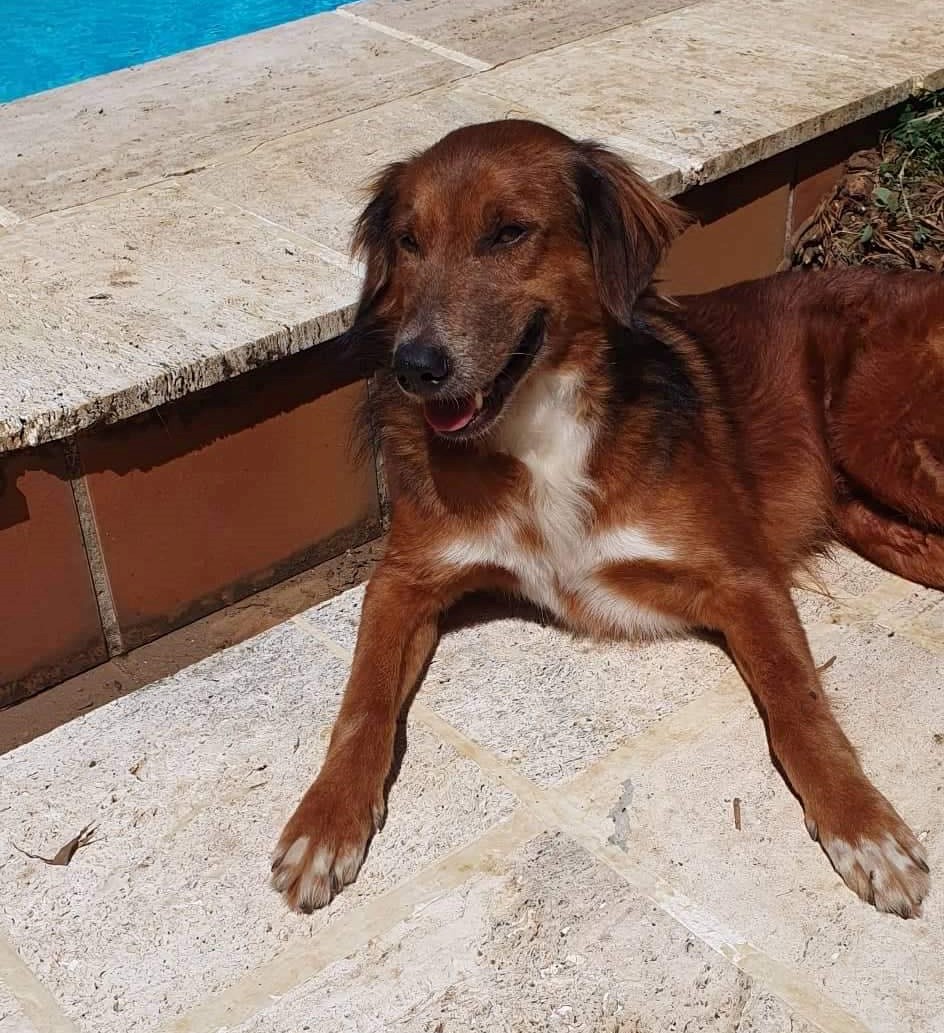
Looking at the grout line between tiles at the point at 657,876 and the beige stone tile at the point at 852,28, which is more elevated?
the beige stone tile at the point at 852,28

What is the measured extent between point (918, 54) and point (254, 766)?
351 centimetres

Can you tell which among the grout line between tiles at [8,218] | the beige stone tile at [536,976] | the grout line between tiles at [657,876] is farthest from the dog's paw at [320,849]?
the grout line between tiles at [8,218]

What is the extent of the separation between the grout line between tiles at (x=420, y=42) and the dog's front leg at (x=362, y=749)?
2433 mm

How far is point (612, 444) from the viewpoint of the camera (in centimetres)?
328

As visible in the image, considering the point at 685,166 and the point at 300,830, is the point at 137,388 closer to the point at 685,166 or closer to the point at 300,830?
the point at 300,830

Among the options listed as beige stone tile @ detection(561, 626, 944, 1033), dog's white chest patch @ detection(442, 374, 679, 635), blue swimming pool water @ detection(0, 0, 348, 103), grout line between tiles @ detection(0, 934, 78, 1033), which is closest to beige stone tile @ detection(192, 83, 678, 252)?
dog's white chest patch @ detection(442, 374, 679, 635)

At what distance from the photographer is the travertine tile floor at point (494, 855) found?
259 cm

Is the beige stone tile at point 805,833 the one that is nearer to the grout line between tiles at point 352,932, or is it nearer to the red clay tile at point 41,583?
the grout line between tiles at point 352,932

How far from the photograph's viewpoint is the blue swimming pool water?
349 inches

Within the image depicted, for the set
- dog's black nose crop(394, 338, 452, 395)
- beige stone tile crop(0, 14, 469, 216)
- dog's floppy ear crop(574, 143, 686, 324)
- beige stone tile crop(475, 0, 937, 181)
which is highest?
dog's floppy ear crop(574, 143, 686, 324)

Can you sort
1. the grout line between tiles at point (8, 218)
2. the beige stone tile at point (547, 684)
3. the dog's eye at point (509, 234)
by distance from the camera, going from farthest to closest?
the grout line between tiles at point (8, 218), the beige stone tile at point (547, 684), the dog's eye at point (509, 234)

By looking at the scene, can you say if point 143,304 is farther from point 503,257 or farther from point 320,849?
point 320,849

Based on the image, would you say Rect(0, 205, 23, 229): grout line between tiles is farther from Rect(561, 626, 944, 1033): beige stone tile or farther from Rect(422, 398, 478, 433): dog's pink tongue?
Rect(561, 626, 944, 1033): beige stone tile

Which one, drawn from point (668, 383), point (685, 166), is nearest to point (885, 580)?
point (668, 383)
